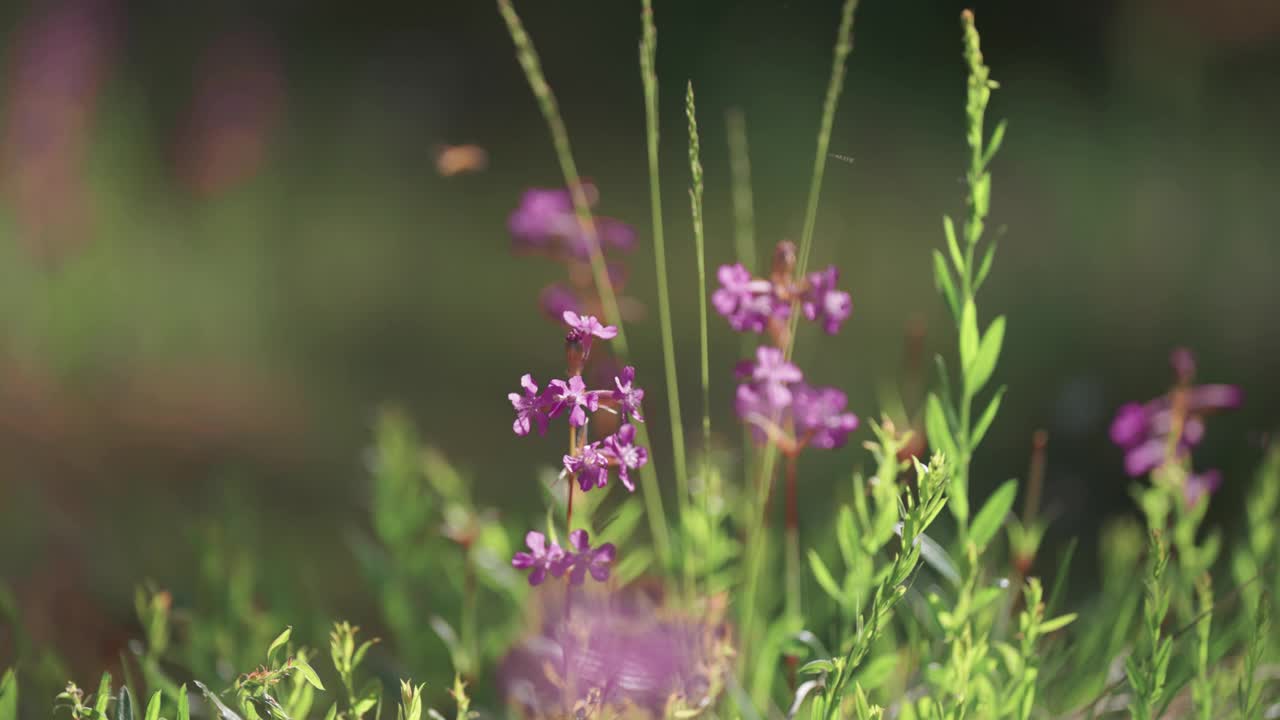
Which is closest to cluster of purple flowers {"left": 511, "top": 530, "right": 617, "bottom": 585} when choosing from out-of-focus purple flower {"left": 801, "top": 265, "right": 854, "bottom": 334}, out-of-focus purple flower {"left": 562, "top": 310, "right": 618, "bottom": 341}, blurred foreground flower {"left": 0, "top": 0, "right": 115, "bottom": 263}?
out-of-focus purple flower {"left": 562, "top": 310, "right": 618, "bottom": 341}

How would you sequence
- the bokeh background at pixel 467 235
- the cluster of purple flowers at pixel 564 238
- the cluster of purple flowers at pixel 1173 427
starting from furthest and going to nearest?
the bokeh background at pixel 467 235 < the cluster of purple flowers at pixel 564 238 < the cluster of purple flowers at pixel 1173 427

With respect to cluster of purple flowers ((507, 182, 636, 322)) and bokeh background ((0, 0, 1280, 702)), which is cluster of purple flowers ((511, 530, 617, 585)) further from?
bokeh background ((0, 0, 1280, 702))

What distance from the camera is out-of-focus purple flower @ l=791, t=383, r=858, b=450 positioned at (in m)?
0.84

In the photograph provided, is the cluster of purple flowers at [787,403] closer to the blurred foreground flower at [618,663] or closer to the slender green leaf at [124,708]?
the blurred foreground flower at [618,663]

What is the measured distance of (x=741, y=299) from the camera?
2.63 ft

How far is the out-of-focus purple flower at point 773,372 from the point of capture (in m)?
0.79

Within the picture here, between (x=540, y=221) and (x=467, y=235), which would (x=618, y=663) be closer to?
(x=540, y=221)

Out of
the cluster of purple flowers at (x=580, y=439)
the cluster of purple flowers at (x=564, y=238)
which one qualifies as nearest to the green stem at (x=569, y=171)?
the cluster of purple flowers at (x=564, y=238)

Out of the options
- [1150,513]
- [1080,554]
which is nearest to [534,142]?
[1080,554]

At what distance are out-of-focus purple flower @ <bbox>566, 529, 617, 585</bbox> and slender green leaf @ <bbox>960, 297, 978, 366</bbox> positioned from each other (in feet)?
0.97

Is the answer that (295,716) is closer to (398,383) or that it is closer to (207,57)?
(398,383)

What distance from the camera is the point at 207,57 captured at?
11.9 feet

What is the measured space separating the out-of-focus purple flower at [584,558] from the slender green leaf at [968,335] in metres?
0.30

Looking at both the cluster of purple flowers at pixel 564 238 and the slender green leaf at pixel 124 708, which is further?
the cluster of purple flowers at pixel 564 238
